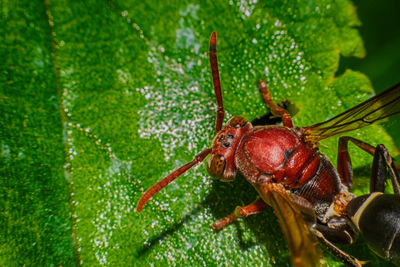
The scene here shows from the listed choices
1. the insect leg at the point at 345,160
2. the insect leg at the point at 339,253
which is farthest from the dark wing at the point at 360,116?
the insect leg at the point at 339,253

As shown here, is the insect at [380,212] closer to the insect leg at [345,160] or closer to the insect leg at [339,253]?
the insect leg at [345,160]

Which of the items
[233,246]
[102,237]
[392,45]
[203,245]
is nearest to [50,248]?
[102,237]

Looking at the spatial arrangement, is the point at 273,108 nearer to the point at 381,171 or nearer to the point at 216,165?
the point at 216,165

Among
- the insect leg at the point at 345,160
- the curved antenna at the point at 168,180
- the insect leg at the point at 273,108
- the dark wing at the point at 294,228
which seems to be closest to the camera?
the dark wing at the point at 294,228

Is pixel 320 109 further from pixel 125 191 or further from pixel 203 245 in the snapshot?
pixel 125 191

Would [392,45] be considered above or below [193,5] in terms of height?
below
